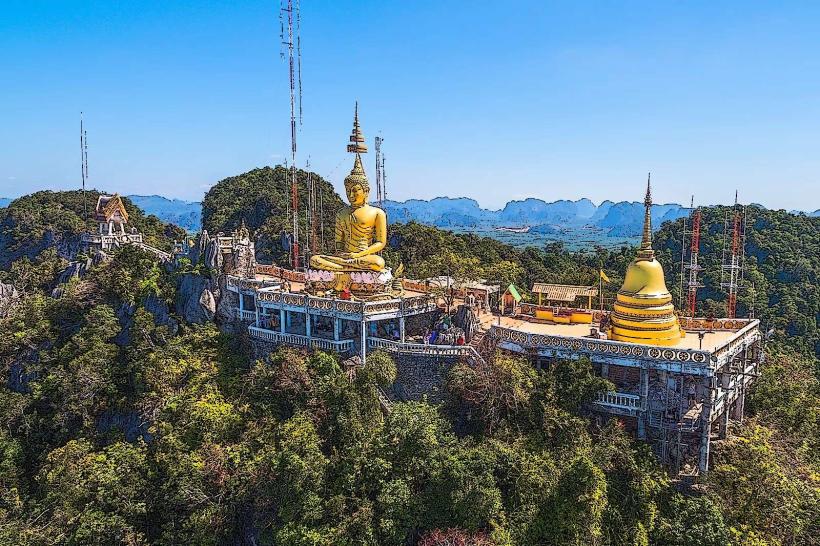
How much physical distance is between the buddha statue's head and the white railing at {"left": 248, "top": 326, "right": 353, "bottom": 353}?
7020 mm

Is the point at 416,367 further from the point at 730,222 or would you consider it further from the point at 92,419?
the point at 730,222

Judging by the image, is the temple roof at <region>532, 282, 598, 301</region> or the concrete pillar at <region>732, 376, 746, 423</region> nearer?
the concrete pillar at <region>732, 376, 746, 423</region>

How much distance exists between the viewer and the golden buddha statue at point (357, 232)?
91.5 ft

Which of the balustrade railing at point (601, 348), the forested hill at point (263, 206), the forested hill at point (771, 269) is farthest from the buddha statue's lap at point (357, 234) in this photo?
the forested hill at point (263, 206)

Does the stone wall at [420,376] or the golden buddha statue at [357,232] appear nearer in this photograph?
the stone wall at [420,376]

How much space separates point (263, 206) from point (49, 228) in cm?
2072

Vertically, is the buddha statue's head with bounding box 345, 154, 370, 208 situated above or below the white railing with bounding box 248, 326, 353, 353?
above

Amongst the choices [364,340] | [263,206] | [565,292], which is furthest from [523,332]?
[263,206]

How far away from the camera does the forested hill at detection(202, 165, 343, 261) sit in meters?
57.7

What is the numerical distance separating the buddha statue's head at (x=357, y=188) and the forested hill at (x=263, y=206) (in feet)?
84.7

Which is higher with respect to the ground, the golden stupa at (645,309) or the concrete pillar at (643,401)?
the golden stupa at (645,309)

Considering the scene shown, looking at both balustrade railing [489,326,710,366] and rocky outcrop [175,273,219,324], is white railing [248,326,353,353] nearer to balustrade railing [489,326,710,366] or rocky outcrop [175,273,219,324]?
rocky outcrop [175,273,219,324]

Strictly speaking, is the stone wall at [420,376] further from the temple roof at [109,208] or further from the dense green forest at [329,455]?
the temple roof at [109,208]

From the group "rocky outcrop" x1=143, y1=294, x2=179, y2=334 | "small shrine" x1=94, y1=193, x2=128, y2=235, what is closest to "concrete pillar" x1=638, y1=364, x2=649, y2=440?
"rocky outcrop" x1=143, y1=294, x2=179, y2=334
